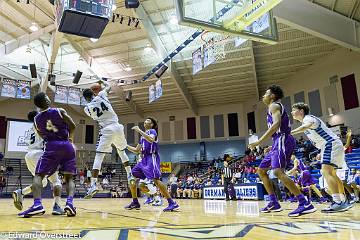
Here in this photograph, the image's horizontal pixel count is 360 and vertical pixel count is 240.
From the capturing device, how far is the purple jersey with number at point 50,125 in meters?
4.00

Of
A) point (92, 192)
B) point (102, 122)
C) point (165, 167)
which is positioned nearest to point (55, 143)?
point (92, 192)

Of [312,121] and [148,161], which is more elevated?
[312,121]

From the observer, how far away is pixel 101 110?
516 centimetres

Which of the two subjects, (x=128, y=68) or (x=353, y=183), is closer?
(x=353, y=183)

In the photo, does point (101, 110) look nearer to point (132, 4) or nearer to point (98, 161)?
point (98, 161)

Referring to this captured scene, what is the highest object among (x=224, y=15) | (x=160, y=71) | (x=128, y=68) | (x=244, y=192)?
(x=128, y=68)

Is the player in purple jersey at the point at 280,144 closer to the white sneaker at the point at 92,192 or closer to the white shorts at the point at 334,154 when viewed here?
the white shorts at the point at 334,154

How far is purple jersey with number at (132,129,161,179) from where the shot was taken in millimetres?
5090

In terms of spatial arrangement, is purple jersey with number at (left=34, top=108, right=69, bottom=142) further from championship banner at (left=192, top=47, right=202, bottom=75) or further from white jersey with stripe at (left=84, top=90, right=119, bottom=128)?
championship banner at (left=192, top=47, right=202, bottom=75)

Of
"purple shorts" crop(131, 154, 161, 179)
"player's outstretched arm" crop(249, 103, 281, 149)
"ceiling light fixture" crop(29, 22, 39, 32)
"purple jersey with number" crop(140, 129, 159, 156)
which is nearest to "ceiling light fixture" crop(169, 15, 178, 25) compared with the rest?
"ceiling light fixture" crop(29, 22, 39, 32)

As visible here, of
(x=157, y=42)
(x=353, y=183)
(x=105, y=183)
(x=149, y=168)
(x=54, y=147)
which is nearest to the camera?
(x=54, y=147)

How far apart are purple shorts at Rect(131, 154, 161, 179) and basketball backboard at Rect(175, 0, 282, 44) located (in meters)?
3.14

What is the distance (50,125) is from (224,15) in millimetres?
A: 4785

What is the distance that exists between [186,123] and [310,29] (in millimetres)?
16009
